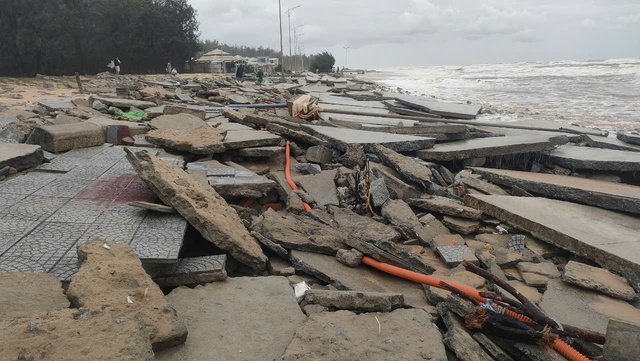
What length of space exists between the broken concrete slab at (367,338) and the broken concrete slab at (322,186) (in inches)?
88.7

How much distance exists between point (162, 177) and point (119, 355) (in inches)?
71.0

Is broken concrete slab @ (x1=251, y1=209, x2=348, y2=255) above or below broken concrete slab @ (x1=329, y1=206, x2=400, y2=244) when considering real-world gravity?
above

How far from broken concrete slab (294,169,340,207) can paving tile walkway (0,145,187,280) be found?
5.88ft

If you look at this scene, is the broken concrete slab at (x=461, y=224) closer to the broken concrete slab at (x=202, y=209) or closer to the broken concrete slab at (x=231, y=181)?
the broken concrete slab at (x=231, y=181)

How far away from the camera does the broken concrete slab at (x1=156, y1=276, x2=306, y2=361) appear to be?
2176 mm

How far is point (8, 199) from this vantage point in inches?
137

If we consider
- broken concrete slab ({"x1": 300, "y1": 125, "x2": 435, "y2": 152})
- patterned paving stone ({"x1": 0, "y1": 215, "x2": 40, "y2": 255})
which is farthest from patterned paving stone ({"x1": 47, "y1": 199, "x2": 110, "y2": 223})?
broken concrete slab ({"x1": 300, "y1": 125, "x2": 435, "y2": 152})

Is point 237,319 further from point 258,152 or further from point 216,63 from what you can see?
point 216,63

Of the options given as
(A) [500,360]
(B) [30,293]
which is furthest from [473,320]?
(B) [30,293]

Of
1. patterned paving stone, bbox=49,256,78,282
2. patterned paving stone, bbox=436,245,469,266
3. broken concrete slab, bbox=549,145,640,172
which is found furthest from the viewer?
broken concrete slab, bbox=549,145,640,172

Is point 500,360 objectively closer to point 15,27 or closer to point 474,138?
point 474,138

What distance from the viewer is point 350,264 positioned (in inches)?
129

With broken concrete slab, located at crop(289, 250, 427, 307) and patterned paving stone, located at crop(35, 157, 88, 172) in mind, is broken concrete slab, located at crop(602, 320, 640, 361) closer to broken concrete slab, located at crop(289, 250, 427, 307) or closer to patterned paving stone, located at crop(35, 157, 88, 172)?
broken concrete slab, located at crop(289, 250, 427, 307)

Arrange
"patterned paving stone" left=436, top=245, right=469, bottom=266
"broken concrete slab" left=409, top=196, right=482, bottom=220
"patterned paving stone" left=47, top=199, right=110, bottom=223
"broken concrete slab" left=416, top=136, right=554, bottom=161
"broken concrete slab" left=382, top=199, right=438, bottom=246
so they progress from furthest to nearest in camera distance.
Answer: "broken concrete slab" left=416, top=136, right=554, bottom=161 < "broken concrete slab" left=409, top=196, right=482, bottom=220 < "broken concrete slab" left=382, top=199, right=438, bottom=246 < "patterned paving stone" left=436, top=245, right=469, bottom=266 < "patterned paving stone" left=47, top=199, right=110, bottom=223
